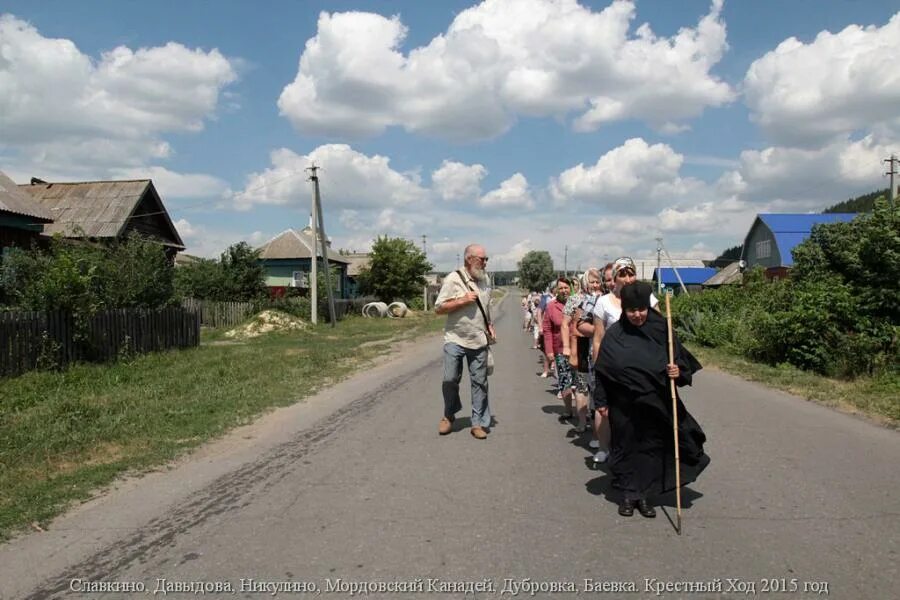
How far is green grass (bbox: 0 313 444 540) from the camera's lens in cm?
552

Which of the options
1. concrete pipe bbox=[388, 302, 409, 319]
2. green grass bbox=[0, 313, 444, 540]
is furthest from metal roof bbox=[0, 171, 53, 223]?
concrete pipe bbox=[388, 302, 409, 319]

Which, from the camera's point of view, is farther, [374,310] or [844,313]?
[374,310]

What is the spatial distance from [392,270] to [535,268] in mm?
77857

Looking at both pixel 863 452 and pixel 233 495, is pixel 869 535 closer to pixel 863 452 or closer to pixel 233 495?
pixel 863 452

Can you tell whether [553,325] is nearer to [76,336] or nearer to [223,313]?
[76,336]

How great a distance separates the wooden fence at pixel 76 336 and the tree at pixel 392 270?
3202 centimetres

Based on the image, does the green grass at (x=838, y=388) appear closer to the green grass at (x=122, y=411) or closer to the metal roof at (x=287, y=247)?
the green grass at (x=122, y=411)

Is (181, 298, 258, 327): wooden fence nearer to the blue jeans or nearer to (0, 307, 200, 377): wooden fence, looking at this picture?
(0, 307, 200, 377): wooden fence

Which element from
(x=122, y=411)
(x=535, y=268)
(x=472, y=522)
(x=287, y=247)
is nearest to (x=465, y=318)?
(x=472, y=522)

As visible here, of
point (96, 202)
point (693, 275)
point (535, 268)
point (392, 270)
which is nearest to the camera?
point (96, 202)

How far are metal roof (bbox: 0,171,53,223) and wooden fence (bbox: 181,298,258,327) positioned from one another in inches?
363

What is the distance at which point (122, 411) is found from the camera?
859 cm

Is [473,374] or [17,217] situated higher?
[17,217]

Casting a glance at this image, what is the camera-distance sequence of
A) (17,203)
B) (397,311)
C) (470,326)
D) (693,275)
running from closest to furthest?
(470,326), (17,203), (397,311), (693,275)
